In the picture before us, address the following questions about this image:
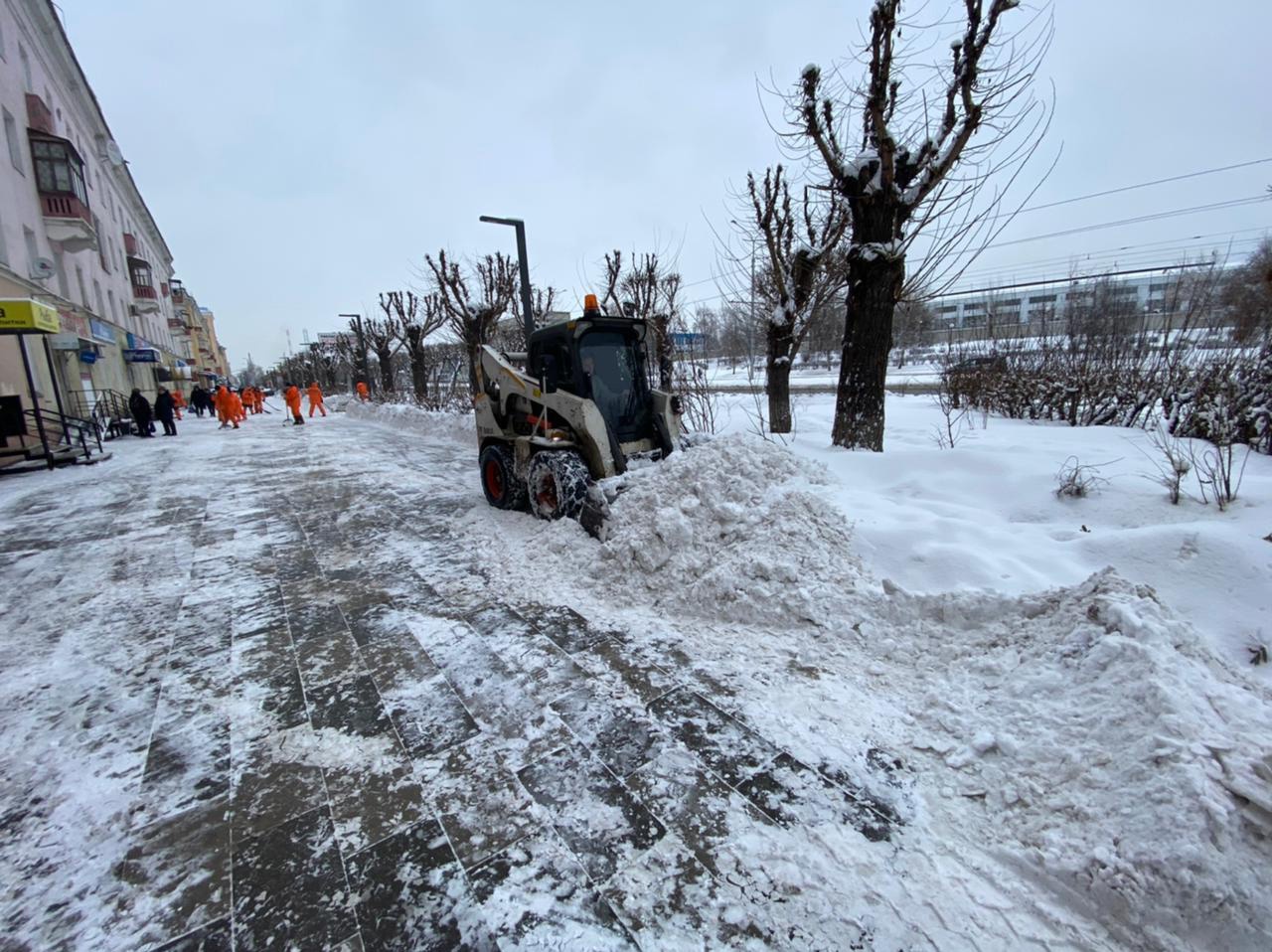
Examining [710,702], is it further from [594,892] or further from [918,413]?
[918,413]

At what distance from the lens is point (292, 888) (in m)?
2.04

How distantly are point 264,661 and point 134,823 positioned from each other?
1325mm

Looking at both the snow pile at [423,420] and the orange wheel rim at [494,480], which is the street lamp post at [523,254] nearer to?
the snow pile at [423,420]

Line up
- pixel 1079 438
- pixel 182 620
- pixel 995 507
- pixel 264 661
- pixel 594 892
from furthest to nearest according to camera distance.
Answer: pixel 1079 438, pixel 995 507, pixel 182 620, pixel 264 661, pixel 594 892

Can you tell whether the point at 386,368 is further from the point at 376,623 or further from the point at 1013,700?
the point at 1013,700

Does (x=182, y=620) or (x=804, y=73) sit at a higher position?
(x=804, y=73)

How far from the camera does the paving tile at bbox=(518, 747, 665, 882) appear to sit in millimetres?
2148

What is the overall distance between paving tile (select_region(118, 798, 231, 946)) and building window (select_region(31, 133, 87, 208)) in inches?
1039

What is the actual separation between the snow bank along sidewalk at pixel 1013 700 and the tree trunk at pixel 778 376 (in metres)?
5.63

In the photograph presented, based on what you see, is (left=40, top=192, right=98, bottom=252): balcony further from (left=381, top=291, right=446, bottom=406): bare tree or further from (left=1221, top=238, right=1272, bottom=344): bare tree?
(left=1221, top=238, right=1272, bottom=344): bare tree

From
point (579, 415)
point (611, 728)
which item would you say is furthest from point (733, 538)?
point (579, 415)

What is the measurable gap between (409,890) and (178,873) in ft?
3.01

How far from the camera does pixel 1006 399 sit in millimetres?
11312

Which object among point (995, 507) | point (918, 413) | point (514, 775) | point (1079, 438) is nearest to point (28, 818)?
point (514, 775)
